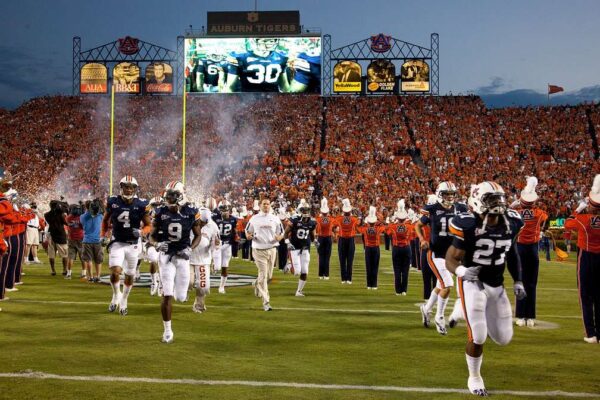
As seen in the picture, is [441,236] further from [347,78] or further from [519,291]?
[347,78]

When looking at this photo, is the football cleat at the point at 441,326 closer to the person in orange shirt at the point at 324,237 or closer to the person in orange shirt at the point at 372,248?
the person in orange shirt at the point at 372,248

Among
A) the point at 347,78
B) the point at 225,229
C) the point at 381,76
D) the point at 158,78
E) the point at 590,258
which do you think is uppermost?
the point at 158,78

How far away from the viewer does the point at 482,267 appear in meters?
6.11

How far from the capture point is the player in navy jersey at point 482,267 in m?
6.04

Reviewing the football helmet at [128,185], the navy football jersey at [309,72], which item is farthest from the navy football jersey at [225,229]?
the navy football jersey at [309,72]

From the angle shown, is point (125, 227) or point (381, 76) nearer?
point (125, 227)

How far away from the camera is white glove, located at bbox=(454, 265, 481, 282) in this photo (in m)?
6.08

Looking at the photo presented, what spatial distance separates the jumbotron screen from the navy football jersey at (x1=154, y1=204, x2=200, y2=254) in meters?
35.0

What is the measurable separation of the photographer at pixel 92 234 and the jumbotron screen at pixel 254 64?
2835 cm

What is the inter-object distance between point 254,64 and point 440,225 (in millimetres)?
35735

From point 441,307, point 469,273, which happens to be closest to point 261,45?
point 441,307

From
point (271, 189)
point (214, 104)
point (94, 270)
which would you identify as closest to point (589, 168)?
point (271, 189)

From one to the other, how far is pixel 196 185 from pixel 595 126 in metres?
26.7

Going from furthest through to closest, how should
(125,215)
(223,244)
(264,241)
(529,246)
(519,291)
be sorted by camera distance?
(223,244) → (264,241) → (125,215) → (529,246) → (519,291)
